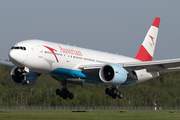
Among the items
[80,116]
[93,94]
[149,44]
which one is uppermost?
[149,44]

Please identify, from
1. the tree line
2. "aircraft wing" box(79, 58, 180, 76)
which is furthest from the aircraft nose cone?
the tree line

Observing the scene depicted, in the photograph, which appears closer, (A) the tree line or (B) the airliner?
(B) the airliner

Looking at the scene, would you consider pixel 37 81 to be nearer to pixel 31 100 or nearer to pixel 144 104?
pixel 31 100

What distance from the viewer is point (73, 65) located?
34.6 m

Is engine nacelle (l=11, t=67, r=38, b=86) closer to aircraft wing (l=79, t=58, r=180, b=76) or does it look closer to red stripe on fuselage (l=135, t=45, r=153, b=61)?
aircraft wing (l=79, t=58, r=180, b=76)

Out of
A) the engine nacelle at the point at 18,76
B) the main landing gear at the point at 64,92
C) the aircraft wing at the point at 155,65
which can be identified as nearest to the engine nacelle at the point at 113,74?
the aircraft wing at the point at 155,65

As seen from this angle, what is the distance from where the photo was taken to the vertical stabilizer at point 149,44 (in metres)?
45.7

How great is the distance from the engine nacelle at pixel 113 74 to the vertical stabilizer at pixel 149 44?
10726mm

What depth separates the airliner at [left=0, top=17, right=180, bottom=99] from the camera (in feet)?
103

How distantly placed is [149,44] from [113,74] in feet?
45.8

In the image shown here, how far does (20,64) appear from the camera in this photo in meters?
31.0

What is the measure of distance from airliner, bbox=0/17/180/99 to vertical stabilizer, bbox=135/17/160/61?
14.2ft

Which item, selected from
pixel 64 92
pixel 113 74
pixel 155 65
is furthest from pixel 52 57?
pixel 155 65

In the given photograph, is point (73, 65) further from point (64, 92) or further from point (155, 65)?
A: point (155, 65)
